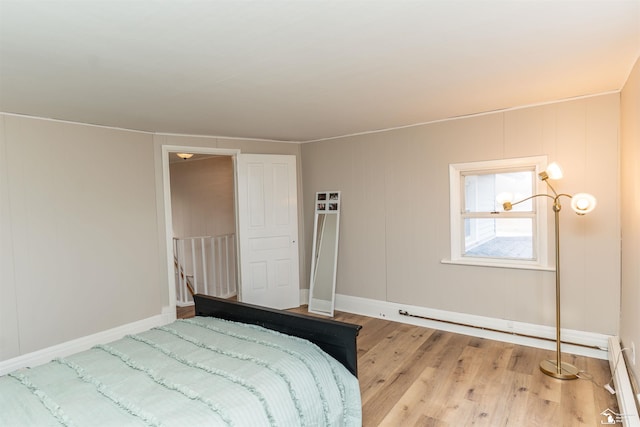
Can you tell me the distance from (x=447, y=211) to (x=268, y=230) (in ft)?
7.52

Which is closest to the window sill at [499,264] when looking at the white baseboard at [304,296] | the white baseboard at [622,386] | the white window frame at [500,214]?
the white window frame at [500,214]

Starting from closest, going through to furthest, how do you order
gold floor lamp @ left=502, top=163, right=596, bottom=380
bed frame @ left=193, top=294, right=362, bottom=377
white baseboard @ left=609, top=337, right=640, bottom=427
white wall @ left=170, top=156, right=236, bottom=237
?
white baseboard @ left=609, top=337, right=640, bottom=427
bed frame @ left=193, top=294, right=362, bottom=377
gold floor lamp @ left=502, top=163, right=596, bottom=380
white wall @ left=170, top=156, right=236, bottom=237

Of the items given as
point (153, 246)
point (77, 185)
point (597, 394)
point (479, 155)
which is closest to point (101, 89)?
point (77, 185)

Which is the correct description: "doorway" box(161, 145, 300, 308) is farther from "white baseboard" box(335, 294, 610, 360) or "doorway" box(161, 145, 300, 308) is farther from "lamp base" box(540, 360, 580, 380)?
"lamp base" box(540, 360, 580, 380)

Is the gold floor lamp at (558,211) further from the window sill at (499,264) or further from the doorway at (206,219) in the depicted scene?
the doorway at (206,219)

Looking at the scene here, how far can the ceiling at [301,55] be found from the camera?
1.66 meters

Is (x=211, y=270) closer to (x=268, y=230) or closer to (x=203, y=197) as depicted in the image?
(x=203, y=197)

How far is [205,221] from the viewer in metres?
6.85

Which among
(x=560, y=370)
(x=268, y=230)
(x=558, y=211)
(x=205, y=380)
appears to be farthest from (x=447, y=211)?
(x=205, y=380)

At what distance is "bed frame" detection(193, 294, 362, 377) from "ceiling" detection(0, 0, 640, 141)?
1635 mm

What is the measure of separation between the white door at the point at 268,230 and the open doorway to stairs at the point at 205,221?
3.16 feet

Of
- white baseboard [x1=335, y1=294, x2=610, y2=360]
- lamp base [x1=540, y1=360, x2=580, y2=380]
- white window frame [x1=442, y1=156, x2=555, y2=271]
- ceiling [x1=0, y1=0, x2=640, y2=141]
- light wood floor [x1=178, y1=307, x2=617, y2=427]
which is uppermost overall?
ceiling [x1=0, y1=0, x2=640, y2=141]

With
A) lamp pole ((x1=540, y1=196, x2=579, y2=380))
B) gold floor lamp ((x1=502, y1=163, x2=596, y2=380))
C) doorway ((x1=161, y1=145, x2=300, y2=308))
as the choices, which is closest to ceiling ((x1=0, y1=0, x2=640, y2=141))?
gold floor lamp ((x1=502, y1=163, x2=596, y2=380))

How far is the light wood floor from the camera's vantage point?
241 centimetres
